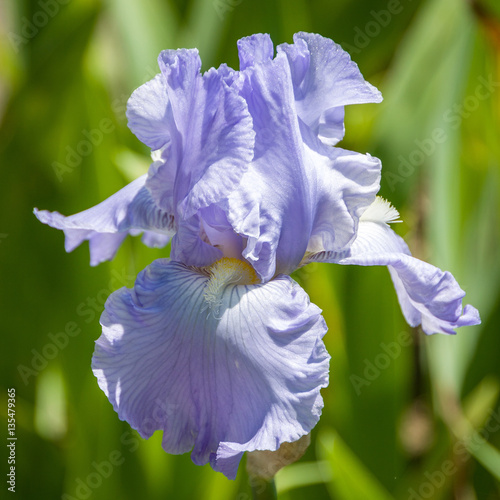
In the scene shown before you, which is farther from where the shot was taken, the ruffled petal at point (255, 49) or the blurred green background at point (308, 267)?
the blurred green background at point (308, 267)

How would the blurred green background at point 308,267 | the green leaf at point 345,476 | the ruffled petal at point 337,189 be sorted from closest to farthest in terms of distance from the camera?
the ruffled petal at point 337,189, the green leaf at point 345,476, the blurred green background at point 308,267

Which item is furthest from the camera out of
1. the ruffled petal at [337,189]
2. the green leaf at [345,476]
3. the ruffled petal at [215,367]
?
the green leaf at [345,476]

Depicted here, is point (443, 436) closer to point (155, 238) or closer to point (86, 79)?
point (155, 238)

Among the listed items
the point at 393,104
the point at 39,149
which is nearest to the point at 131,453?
the point at 39,149

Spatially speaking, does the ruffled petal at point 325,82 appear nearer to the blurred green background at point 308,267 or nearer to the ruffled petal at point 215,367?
the ruffled petal at point 215,367

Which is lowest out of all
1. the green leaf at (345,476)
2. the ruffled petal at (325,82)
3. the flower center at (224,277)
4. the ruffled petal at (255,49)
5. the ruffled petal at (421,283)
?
the green leaf at (345,476)

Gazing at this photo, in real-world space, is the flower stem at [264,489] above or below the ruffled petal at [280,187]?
below

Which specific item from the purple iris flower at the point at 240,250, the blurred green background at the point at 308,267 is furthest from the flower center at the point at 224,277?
the blurred green background at the point at 308,267
